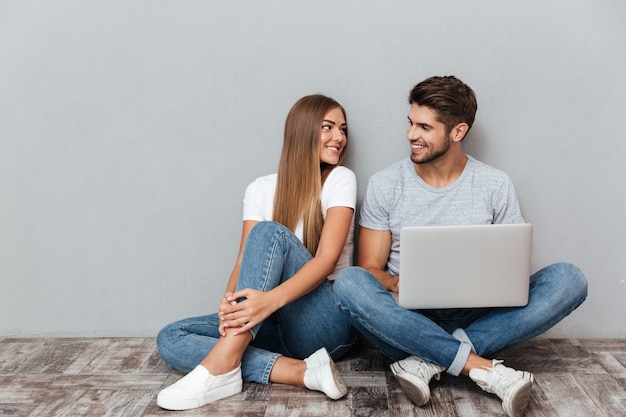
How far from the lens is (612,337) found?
2588mm

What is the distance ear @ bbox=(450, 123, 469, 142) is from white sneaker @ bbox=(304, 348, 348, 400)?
802 millimetres

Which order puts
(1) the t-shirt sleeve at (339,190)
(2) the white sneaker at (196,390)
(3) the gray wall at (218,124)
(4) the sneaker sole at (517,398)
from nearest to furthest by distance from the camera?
(4) the sneaker sole at (517,398)
(2) the white sneaker at (196,390)
(1) the t-shirt sleeve at (339,190)
(3) the gray wall at (218,124)

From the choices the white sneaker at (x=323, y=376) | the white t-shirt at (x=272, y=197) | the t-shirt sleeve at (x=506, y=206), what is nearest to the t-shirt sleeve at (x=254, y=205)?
the white t-shirt at (x=272, y=197)

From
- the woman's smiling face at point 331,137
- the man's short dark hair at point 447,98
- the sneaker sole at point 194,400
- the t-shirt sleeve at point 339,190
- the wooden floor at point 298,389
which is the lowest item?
the wooden floor at point 298,389

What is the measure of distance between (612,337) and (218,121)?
1647 millimetres

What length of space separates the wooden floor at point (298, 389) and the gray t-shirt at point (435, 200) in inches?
18.6

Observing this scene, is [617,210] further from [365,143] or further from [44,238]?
[44,238]

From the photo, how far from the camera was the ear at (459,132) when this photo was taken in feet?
7.50

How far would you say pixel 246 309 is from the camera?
6.59 ft

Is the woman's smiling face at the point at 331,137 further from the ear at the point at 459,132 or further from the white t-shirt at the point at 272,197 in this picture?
the ear at the point at 459,132

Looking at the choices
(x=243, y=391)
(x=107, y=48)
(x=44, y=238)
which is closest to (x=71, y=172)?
(x=44, y=238)

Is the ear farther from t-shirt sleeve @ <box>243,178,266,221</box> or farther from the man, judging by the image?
t-shirt sleeve @ <box>243,178,266,221</box>

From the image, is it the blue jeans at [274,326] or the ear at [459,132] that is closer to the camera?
the blue jeans at [274,326]

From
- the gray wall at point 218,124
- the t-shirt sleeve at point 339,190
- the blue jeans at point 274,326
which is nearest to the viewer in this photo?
the blue jeans at point 274,326
